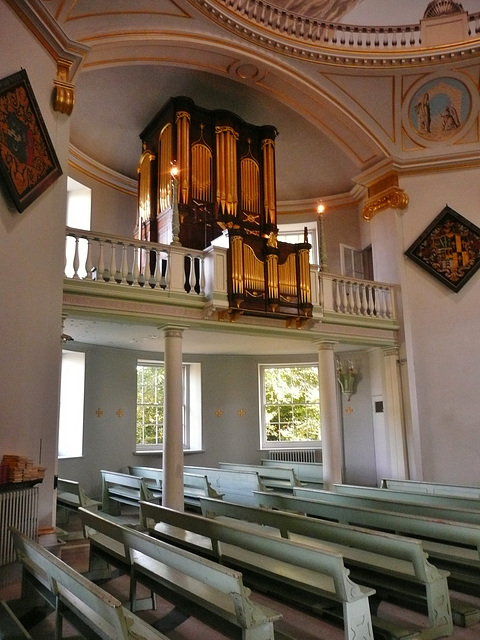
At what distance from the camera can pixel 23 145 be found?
645cm

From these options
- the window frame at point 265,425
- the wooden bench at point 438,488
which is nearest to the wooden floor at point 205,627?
the wooden bench at point 438,488

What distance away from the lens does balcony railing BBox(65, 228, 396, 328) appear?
826 cm

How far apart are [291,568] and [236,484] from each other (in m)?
4.96

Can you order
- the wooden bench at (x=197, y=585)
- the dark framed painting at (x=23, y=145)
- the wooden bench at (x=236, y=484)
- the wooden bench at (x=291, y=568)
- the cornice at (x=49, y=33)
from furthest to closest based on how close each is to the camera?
the wooden bench at (x=236, y=484) → the cornice at (x=49, y=33) → the dark framed painting at (x=23, y=145) → the wooden bench at (x=291, y=568) → the wooden bench at (x=197, y=585)

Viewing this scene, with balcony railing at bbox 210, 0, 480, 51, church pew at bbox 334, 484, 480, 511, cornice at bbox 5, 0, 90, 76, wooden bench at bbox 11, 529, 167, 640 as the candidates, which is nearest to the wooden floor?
wooden bench at bbox 11, 529, 167, 640

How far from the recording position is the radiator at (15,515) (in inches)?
200

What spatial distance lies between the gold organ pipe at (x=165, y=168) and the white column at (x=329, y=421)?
412 cm

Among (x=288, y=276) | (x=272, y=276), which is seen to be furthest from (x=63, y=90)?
(x=288, y=276)

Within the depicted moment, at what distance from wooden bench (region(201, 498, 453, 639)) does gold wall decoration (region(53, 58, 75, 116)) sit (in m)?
5.98

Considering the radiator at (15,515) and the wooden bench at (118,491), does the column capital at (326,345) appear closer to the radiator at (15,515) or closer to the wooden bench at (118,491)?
the wooden bench at (118,491)

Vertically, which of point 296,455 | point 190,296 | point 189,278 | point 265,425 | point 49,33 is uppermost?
point 49,33

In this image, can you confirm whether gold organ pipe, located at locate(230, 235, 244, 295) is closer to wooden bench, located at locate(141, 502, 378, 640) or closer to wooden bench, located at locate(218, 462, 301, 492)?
wooden bench, located at locate(218, 462, 301, 492)

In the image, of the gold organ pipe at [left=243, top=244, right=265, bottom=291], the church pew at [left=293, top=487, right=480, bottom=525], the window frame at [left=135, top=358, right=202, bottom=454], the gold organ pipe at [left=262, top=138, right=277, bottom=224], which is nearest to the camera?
the church pew at [left=293, top=487, right=480, bottom=525]

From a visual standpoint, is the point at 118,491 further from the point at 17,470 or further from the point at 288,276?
the point at 288,276
